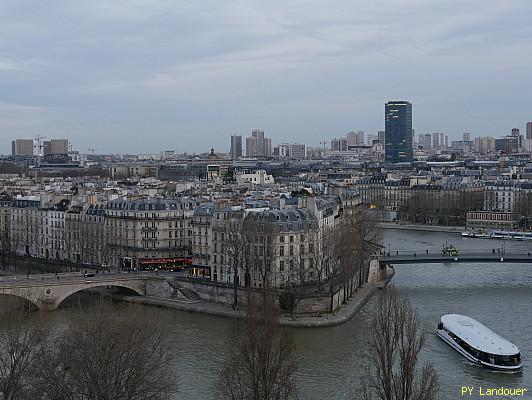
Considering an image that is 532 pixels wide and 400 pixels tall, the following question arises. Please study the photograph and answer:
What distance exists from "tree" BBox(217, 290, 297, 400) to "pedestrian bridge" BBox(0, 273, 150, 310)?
10319 mm

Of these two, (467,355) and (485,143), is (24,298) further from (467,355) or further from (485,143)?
(485,143)

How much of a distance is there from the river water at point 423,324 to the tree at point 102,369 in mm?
2540

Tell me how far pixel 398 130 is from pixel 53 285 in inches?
4926

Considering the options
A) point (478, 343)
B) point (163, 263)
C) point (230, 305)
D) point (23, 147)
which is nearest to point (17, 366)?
point (478, 343)

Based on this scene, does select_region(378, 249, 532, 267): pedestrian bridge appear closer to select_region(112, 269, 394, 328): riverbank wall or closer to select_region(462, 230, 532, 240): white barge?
select_region(112, 269, 394, 328): riverbank wall

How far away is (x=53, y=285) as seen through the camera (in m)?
24.6

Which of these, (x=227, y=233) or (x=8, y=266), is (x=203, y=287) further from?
(x=8, y=266)

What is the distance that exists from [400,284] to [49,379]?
17513mm

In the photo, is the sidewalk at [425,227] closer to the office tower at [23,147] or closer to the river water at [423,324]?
the river water at [423,324]

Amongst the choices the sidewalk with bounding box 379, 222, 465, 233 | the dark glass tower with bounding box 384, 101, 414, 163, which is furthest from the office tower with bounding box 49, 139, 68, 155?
the sidewalk with bounding box 379, 222, 465, 233

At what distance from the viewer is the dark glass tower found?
143 m

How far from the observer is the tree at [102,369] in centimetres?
1273

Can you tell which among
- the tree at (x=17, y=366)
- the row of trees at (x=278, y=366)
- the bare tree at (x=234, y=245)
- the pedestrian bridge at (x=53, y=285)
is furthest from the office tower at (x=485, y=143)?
the tree at (x=17, y=366)

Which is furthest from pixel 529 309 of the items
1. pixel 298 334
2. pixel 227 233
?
pixel 227 233
